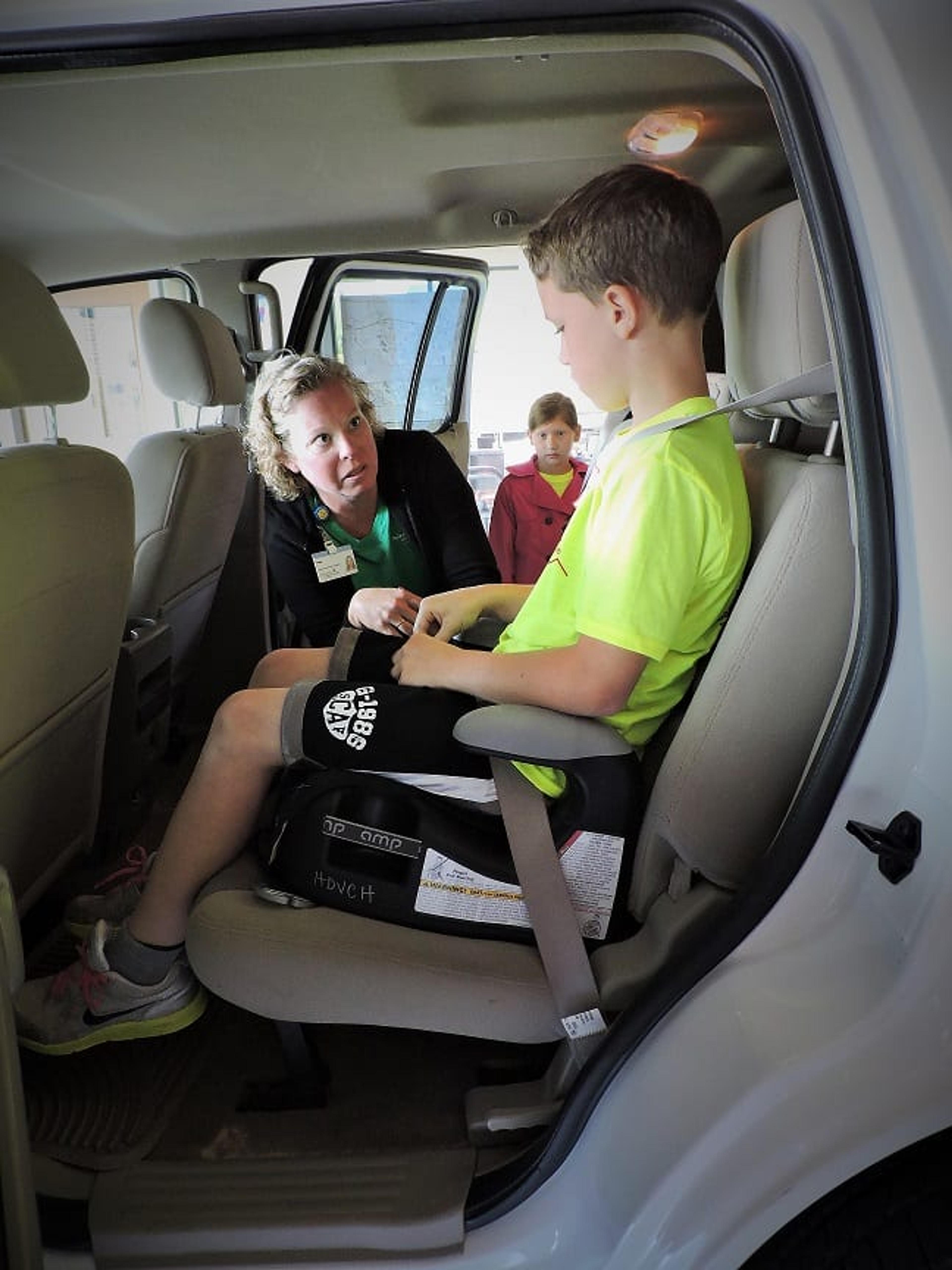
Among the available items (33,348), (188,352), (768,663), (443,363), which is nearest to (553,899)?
(768,663)

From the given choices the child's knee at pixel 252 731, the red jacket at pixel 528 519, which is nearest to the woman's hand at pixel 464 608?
the child's knee at pixel 252 731

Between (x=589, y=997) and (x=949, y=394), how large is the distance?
0.71m

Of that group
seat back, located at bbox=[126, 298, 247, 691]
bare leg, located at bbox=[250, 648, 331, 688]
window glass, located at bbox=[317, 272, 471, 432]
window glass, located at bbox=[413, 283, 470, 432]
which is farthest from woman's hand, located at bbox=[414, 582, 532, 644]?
window glass, located at bbox=[413, 283, 470, 432]

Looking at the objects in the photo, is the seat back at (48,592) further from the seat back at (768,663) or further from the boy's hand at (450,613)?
the seat back at (768,663)

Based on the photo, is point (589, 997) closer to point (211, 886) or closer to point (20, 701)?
point (211, 886)

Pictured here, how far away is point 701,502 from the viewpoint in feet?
3.24

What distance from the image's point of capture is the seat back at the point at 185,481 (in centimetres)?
208

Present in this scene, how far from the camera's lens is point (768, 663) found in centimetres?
92

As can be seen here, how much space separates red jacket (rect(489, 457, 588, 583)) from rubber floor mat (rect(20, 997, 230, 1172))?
1.88 metres

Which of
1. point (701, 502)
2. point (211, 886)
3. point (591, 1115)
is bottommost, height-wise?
point (591, 1115)

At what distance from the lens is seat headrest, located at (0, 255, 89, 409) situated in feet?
3.88

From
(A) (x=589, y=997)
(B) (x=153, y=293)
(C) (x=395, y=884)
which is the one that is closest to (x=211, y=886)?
(C) (x=395, y=884)

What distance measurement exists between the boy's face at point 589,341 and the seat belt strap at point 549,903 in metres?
0.48

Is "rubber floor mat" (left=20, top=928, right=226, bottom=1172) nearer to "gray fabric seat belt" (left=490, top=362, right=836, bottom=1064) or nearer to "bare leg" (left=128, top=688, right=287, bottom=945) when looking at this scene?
"bare leg" (left=128, top=688, right=287, bottom=945)
